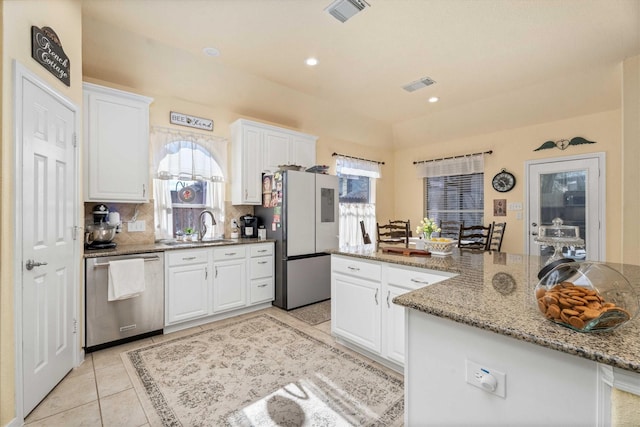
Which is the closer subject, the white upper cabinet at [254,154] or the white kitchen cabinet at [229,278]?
the white kitchen cabinet at [229,278]

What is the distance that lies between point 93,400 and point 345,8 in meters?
3.54

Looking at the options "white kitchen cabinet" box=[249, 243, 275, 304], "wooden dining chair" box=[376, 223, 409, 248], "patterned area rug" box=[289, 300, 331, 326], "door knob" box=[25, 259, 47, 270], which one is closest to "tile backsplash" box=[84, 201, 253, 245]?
"white kitchen cabinet" box=[249, 243, 275, 304]

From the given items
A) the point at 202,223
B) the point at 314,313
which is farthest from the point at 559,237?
the point at 202,223

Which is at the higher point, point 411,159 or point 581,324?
point 411,159

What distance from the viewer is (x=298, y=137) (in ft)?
15.1

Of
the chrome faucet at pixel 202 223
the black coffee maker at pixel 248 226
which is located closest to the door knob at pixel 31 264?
the chrome faucet at pixel 202 223

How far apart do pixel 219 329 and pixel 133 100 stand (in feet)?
8.51

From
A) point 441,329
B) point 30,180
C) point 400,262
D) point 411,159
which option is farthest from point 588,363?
point 411,159

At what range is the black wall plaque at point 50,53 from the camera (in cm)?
191

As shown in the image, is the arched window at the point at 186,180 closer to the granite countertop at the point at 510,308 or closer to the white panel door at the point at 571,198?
the granite countertop at the point at 510,308

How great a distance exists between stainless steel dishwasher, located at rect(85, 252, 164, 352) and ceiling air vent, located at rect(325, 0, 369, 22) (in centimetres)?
283

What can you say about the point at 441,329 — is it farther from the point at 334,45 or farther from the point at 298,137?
the point at 298,137

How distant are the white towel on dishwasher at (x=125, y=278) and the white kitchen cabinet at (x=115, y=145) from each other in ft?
2.38

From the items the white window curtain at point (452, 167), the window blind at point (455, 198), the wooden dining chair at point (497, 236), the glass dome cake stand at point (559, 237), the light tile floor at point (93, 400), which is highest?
the white window curtain at point (452, 167)
